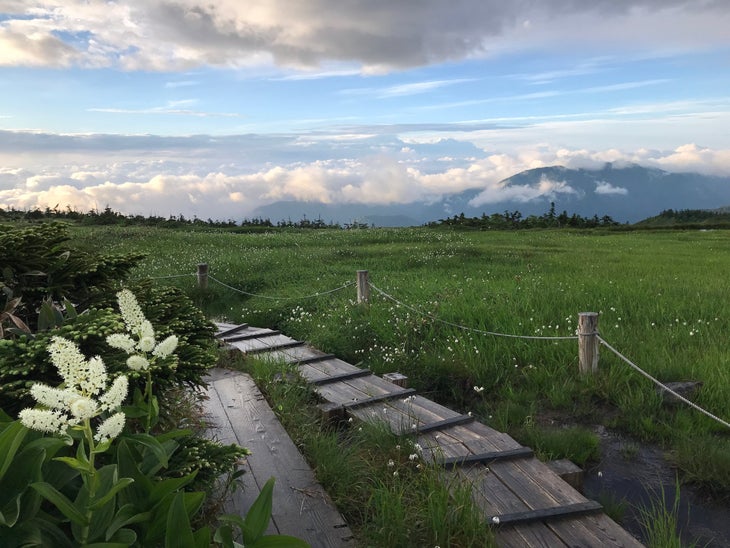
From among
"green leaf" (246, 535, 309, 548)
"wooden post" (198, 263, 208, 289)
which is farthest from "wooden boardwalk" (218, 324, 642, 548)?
"wooden post" (198, 263, 208, 289)

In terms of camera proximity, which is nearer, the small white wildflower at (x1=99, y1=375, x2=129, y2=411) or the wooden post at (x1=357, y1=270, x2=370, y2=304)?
the small white wildflower at (x1=99, y1=375, x2=129, y2=411)

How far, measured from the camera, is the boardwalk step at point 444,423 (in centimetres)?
589

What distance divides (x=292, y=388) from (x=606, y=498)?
3614 mm

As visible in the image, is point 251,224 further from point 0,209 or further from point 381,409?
point 381,409

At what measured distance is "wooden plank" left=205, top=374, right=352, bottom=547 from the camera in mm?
4152

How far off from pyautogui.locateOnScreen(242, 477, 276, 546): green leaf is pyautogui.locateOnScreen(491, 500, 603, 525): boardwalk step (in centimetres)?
218

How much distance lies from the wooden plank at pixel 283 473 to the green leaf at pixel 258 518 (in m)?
1.64

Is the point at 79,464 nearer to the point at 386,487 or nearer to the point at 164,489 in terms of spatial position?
the point at 164,489

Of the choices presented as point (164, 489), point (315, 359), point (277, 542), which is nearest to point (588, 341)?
point (315, 359)

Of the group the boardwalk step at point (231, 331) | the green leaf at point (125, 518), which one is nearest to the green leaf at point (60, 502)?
the green leaf at point (125, 518)

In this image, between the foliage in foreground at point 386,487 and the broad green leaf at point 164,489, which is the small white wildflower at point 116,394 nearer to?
the broad green leaf at point 164,489

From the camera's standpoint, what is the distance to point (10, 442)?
228 cm

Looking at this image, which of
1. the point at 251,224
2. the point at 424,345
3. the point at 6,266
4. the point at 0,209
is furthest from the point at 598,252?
the point at 0,209

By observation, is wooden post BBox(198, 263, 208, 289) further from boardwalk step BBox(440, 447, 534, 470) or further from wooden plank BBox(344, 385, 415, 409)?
boardwalk step BBox(440, 447, 534, 470)
